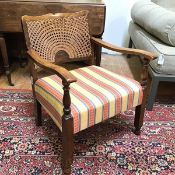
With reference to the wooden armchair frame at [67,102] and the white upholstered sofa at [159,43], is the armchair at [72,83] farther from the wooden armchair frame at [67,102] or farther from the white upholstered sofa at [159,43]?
the white upholstered sofa at [159,43]

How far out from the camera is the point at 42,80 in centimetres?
140

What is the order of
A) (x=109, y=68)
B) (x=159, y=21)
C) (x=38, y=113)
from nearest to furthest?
(x=38, y=113), (x=159, y=21), (x=109, y=68)

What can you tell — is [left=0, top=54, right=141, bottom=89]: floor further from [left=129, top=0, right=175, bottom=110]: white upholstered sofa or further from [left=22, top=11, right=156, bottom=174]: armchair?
[left=22, top=11, right=156, bottom=174]: armchair

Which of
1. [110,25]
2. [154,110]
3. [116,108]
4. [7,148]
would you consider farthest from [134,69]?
[7,148]

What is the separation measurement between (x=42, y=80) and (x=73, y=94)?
0.86 ft

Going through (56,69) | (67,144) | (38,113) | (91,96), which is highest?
(56,69)

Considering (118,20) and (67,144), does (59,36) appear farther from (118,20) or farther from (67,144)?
(118,20)

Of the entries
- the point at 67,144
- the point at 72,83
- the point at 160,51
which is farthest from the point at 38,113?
the point at 160,51

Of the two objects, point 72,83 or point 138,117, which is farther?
point 138,117

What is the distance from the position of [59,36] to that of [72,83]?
1.25 ft

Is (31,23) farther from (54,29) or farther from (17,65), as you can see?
(17,65)

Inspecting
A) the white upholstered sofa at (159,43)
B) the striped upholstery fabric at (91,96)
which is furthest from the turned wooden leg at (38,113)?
the white upholstered sofa at (159,43)

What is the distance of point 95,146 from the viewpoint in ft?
4.88

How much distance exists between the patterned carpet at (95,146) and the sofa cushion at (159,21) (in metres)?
0.60
